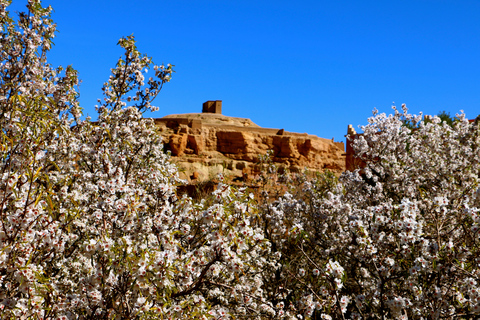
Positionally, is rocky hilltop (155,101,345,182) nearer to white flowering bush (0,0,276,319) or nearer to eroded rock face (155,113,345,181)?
eroded rock face (155,113,345,181)

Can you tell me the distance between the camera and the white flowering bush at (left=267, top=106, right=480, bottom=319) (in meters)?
4.19

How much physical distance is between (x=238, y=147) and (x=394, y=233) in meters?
29.8

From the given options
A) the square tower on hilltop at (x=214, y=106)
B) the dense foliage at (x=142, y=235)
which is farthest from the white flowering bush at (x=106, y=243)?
the square tower on hilltop at (x=214, y=106)

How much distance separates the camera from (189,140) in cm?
3303

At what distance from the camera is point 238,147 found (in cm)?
3469

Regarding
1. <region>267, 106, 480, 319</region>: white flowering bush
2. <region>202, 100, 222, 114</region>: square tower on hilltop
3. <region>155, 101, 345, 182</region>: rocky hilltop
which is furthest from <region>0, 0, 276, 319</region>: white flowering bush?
<region>202, 100, 222, 114</region>: square tower on hilltop

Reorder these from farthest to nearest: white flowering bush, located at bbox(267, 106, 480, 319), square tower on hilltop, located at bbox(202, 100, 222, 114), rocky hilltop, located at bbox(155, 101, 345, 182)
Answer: square tower on hilltop, located at bbox(202, 100, 222, 114), rocky hilltop, located at bbox(155, 101, 345, 182), white flowering bush, located at bbox(267, 106, 480, 319)

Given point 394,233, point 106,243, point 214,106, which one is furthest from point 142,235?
point 214,106

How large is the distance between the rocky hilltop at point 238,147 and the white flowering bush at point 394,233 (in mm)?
22340

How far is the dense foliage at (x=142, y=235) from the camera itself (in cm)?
337

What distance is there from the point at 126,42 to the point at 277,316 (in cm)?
452

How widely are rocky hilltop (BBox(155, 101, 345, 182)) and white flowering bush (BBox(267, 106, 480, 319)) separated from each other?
22.3 meters

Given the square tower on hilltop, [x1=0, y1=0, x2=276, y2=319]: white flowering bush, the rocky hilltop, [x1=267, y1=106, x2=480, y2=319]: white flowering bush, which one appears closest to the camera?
[x1=0, y1=0, x2=276, y2=319]: white flowering bush

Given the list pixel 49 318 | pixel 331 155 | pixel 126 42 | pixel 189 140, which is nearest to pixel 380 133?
pixel 126 42
